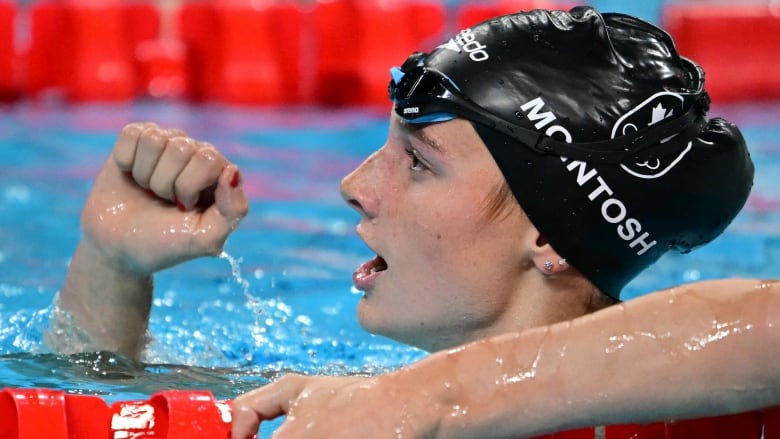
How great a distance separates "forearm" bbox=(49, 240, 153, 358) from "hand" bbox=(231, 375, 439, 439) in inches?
48.1

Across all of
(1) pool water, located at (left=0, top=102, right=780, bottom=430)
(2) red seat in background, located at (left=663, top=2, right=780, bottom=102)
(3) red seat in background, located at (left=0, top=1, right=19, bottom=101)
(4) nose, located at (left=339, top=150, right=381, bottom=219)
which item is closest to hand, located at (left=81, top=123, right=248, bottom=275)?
(1) pool water, located at (left=0, top=102, right=780, bottom=430)

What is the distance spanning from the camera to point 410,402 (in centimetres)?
150

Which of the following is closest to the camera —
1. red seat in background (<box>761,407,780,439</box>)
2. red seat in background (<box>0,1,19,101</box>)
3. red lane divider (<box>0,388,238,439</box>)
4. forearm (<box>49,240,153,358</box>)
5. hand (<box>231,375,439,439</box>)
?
hand (<box>231,375,439,439</box>)

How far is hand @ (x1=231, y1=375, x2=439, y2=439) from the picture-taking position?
4.81ft

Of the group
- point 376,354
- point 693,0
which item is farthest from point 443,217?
point 693,0

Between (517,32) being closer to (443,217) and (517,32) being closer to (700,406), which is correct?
(443,217)

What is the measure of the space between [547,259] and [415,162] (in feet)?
0.97

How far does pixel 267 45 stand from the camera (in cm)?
862

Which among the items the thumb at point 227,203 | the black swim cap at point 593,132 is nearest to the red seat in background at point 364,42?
the thumb at point 227,203

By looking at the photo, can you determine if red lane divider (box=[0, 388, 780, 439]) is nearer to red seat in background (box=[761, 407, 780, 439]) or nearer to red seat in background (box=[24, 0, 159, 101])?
red seat in background (box=[761, 407, 780, 439])

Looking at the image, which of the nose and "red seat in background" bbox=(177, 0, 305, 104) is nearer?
the nose

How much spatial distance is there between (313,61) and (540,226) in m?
6.64

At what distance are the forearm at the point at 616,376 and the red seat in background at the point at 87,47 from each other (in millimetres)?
6967

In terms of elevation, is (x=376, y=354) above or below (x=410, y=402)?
below
